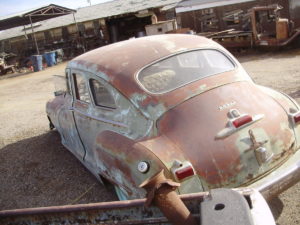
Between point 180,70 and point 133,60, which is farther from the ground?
point 133,60

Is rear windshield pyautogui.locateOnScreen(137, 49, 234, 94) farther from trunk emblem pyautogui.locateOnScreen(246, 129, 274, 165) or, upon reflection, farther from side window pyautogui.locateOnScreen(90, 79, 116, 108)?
trunk emblem pyautogui.locateOnScreen(246, 129, 274, 165)

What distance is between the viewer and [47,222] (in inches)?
76.0

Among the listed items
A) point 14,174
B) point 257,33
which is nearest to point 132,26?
point 257,33

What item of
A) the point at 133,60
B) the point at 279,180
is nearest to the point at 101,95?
the point at 133,60

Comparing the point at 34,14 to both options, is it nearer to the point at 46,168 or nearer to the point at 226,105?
the point at 46,168

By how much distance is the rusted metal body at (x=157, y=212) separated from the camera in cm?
145

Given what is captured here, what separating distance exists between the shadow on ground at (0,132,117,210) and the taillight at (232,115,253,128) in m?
1.94

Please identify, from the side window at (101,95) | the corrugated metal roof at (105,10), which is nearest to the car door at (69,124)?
the side window at (101,95)

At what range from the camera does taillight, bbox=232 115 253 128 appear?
10.5 feet

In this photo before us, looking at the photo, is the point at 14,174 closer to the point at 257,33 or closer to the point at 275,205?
the point at 275,205

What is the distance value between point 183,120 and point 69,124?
2.24 meters

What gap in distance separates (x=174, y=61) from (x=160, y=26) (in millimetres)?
15901

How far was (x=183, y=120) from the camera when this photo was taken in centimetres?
335

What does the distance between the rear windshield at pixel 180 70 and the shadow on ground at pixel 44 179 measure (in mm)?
1622
